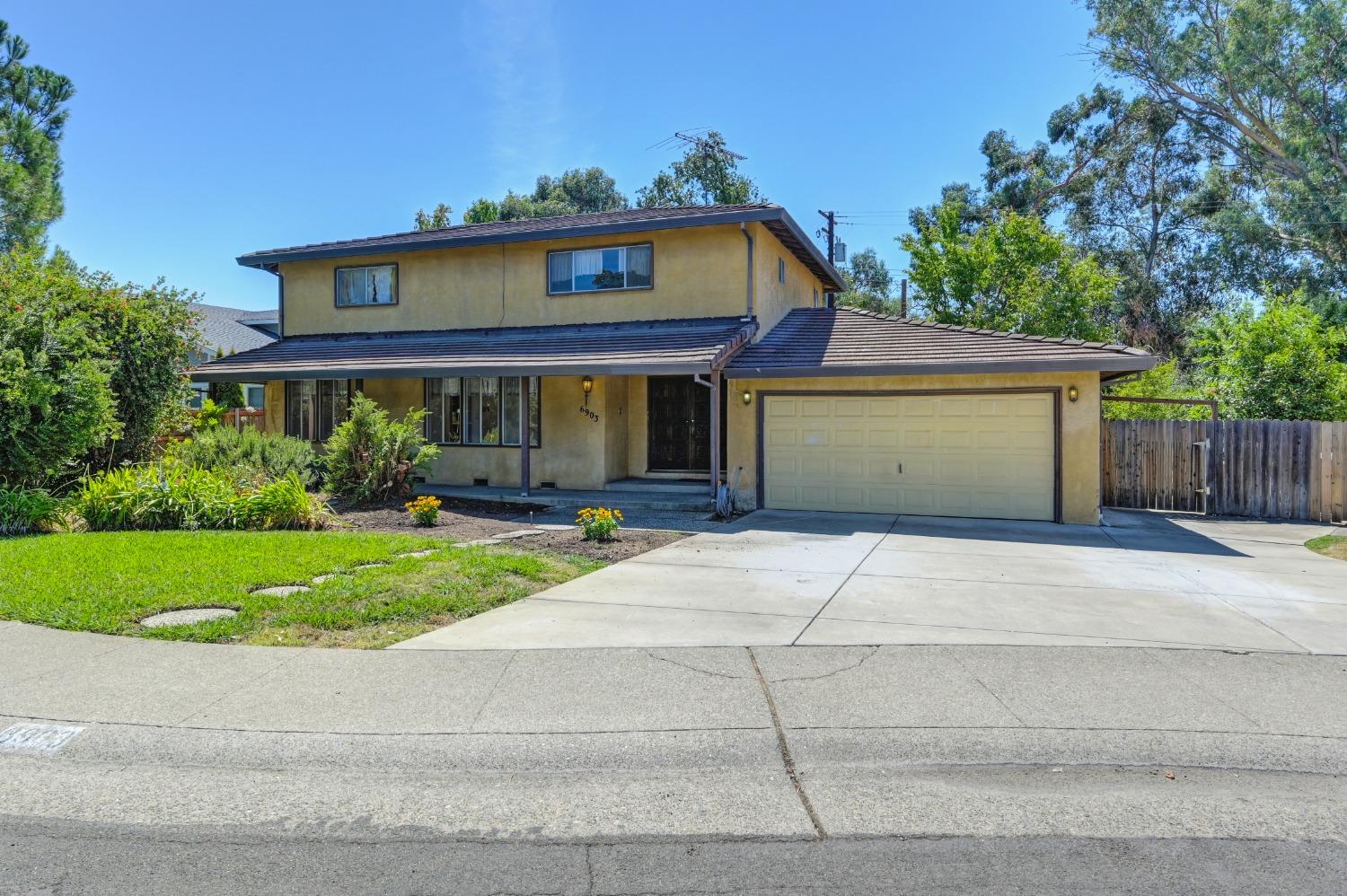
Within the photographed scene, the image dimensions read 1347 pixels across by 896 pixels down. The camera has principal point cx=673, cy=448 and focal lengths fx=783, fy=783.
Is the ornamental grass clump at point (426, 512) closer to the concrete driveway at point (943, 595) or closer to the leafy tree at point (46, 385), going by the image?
the concrete driveway at point (943, 595)

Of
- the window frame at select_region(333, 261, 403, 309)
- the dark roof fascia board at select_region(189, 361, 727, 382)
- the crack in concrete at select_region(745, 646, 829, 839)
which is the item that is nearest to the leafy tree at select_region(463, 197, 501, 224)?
the window frame at select_region(333, 261, 403, 309)

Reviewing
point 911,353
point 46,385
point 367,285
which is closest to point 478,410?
point 367,285

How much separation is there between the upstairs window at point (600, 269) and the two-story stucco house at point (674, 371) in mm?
42

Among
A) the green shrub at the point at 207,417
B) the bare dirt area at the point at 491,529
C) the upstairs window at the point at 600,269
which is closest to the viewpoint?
the bare dirt area at the point at 491,529

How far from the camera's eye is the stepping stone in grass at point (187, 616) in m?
6.01

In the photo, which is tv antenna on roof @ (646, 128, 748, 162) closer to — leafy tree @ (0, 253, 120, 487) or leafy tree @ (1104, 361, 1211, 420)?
leafy tree @ (1104, 361, 1211, 420)

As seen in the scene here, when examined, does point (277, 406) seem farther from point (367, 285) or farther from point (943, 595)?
point (943, 595)

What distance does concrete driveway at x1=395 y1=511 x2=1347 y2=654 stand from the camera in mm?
5875

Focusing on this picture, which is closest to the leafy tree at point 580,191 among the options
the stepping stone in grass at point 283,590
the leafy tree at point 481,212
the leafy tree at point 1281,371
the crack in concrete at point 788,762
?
the leafy tree at point 481,212

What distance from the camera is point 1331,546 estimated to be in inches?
401

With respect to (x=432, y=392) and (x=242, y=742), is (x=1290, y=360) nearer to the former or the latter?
(x=432, y=392)

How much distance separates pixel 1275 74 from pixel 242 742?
29.9 meters

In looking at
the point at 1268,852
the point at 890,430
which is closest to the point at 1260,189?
the point at 890,430

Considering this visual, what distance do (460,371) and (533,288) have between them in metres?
3.12
